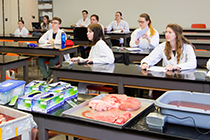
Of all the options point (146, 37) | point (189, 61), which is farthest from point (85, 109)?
point (146, 37)

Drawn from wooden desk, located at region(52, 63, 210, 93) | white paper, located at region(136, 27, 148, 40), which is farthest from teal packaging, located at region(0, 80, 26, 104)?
white paper, located at region(136, 27, 148, 40)

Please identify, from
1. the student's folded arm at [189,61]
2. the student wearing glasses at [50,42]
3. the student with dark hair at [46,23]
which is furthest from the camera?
the student with dark hair at [46,23]

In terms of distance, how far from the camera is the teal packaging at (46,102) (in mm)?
1764

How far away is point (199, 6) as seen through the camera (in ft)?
30.3

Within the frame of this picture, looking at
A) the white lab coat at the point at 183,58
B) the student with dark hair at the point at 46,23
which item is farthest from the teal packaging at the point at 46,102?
the student with dark hair at the point at 46,23

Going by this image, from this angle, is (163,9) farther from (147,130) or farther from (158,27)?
(147,130)

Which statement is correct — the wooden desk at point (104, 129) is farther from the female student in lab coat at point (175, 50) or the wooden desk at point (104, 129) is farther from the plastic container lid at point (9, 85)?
the female student in lab coat at point (175, 50)

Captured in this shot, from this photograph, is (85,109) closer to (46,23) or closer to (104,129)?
(104,129)

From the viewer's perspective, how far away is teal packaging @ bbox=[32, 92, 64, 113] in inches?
69.4

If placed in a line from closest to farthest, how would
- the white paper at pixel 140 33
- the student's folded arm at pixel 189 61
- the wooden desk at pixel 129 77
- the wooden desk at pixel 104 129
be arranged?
the wooden desk at pixel 104 129
the wooden desk at pixel 129 77
the student's folded arm at pixel 189 61
the white paper at pixel 140 33

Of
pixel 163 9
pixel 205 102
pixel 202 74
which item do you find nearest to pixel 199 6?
pixel 163 9

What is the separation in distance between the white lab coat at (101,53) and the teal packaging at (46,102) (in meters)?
1.69

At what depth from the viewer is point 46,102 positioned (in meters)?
1.75

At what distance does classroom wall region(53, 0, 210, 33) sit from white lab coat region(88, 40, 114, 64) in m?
6.57
